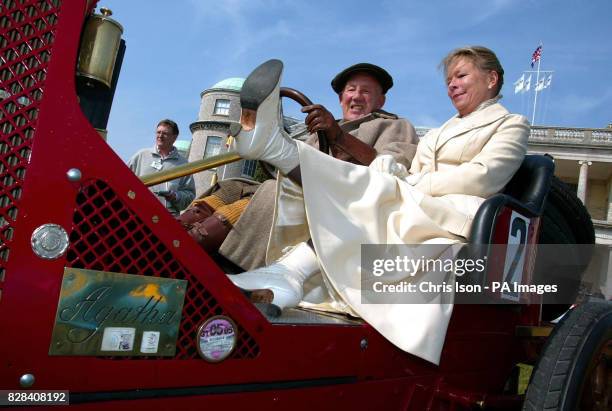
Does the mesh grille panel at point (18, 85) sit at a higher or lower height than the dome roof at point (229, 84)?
lower

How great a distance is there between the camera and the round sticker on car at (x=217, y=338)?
126cm

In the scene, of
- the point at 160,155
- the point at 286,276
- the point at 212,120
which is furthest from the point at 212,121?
the point at 286,276

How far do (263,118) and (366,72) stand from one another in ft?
6.07

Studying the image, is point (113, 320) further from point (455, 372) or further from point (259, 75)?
point (455, 372)

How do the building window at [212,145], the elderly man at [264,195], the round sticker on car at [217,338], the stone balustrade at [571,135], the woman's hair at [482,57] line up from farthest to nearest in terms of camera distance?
the stone balustrade at [571,135] < the building window at [212,145] < the woman's hair at [482,57] < the elderly man at [264,195] < the round sticker on car at [217,338]

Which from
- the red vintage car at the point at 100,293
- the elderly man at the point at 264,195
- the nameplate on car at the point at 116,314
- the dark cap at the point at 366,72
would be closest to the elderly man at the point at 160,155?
the dark cap at the point at 366,72

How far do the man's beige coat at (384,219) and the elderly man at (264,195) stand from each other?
10.3 inches

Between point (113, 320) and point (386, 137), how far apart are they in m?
2.09

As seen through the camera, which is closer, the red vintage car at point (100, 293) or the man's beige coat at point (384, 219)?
the red vintage car at point (100, 293)

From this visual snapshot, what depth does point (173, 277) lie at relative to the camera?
1240mm

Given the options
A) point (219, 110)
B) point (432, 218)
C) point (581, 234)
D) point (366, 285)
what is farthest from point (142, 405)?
point (219, 110)

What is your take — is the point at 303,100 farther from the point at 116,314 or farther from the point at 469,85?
the point at 116,314

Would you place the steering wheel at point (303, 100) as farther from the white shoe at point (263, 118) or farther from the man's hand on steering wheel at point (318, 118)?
the white shoe at point (263, 118)

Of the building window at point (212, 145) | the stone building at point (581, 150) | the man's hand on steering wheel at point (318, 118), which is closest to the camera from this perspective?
the man's hand on steering wheel at point (318, 118)
